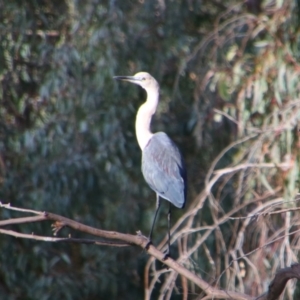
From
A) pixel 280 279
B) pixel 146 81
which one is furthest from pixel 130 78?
pixel 280 279

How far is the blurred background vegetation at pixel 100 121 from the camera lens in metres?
5.27

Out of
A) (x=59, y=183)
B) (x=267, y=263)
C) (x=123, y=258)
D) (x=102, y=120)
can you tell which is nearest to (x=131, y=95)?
(x=102, y=120)

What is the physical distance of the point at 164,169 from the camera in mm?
3568

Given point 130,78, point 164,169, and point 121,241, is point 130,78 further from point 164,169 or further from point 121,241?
point 121,241

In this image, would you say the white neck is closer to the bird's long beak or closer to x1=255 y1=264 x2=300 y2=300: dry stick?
the bird's long beak

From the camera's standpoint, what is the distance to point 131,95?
17.7 feet

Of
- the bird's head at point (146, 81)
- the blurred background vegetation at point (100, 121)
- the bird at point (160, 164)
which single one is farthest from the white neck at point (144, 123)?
the blurred background vegetation at point (100, 121)

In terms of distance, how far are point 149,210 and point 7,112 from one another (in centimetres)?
121

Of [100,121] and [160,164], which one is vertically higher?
[160,164]

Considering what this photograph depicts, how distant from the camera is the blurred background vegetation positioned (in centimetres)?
527

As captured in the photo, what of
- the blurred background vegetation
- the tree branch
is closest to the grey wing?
the tree branch

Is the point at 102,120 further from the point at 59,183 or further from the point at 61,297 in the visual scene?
the point at 61,297

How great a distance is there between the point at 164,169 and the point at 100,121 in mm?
1897

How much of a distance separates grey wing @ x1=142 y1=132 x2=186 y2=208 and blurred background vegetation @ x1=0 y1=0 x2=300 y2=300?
1190 millimetres
